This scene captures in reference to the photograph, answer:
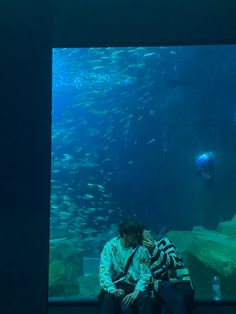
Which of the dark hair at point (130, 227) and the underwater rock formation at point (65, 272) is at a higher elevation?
the dark hair at point (130, 227)

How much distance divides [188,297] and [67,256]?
7.07 m

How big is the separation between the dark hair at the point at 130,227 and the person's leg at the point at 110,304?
686 mm

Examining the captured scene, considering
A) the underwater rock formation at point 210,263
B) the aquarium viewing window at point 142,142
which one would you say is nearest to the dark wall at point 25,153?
the underwater rock formation at point 210,263

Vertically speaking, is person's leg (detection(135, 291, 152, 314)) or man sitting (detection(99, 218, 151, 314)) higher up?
man sitting (detection(99, 218, 151, 314))

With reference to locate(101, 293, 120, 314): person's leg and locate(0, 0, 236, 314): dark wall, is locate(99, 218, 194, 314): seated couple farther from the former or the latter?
locate(0, 0, 236, 314): dark wall

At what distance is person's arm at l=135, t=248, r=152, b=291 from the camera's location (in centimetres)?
433

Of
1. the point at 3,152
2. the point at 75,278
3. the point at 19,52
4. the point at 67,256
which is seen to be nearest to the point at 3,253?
the point at 3,152

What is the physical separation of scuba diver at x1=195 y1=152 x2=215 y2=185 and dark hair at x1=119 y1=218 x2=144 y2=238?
9.74 metres

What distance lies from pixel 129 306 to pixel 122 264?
1.61 ft

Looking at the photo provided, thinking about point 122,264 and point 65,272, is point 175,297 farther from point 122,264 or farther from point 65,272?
point 65,272

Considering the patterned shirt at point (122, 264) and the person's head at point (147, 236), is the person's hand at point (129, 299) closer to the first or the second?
the patterned shirt at point (122, 264)

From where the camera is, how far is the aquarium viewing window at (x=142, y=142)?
1453 centimetres

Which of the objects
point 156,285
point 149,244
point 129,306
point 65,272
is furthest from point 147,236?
point 65,272

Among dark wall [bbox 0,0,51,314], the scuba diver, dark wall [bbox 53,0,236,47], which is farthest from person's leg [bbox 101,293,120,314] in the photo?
the scuba diver
